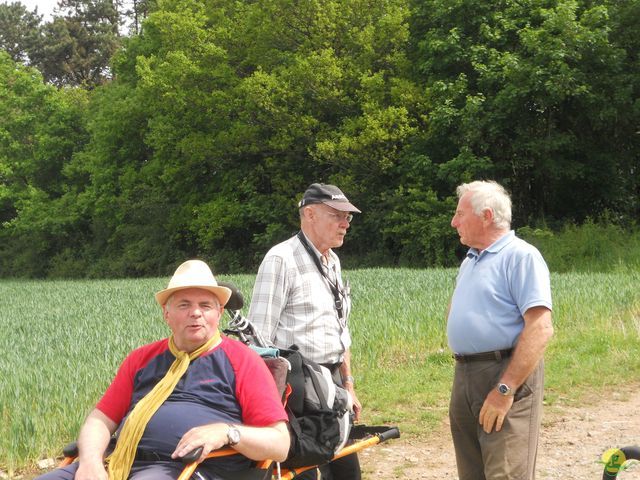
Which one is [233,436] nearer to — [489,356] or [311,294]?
[311,294]

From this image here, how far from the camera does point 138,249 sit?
40.8 metres

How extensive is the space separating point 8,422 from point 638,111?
79.3ft

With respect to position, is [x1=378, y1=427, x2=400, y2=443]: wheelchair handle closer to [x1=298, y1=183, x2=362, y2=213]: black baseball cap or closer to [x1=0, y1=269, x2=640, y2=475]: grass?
[x1=298, y1=183, x2=362, y2=213]: black baseball cap

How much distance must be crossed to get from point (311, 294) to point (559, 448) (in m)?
2.87

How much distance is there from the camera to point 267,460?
344cm

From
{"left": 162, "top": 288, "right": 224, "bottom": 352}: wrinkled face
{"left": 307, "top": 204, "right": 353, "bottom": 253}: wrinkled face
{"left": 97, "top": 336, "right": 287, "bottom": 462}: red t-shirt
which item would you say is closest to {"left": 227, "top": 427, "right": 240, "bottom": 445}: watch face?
{"left": 97, "top": 336, "right": 287, "bottom": 462}: red t-shirt

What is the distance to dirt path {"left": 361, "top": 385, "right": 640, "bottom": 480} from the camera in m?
5.45

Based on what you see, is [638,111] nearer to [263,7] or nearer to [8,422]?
[263,7]

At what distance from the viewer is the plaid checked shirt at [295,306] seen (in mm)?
4074

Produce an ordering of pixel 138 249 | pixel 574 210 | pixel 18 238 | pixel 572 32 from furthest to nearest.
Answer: pixel 18 238, pixel 138 249, pixel 574 210, pixel 572 32

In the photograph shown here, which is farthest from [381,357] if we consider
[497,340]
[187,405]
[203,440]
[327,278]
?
[203,440]

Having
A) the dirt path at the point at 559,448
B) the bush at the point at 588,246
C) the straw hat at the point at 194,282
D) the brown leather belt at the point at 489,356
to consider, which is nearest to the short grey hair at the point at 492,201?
the brown leather belt at the point at 489,356

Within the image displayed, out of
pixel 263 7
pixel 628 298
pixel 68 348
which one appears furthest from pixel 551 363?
pixel 263 7

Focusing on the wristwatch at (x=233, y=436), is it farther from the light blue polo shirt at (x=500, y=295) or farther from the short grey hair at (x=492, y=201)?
the short grey hair at (x=492, y=201)
